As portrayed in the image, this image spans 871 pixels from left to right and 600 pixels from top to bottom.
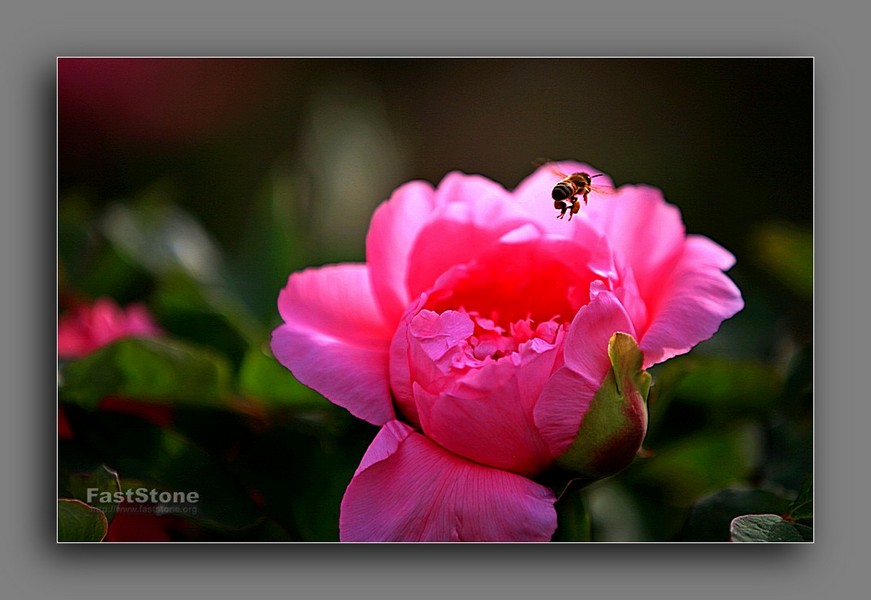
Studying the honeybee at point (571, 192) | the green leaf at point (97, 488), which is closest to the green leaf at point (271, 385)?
the green leaf at point (97, 488)

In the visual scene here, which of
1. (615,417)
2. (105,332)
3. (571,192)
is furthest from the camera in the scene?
(105,332)

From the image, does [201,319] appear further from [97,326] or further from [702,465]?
[702,465]

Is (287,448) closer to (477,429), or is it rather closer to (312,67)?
(477,429)

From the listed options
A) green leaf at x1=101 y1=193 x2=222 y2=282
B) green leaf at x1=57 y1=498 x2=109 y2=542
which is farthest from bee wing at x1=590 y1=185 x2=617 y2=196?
green leaf at x1=57 y1=498 x2=109 y2=542

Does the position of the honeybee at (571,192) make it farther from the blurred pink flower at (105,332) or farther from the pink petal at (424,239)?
the blurred pink flower at (105,332)

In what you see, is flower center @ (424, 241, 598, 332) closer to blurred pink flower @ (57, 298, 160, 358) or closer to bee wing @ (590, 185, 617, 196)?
bee wing @ (590, 185, 617, 196)

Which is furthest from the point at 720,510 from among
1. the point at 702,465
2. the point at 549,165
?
the point at 549,165
